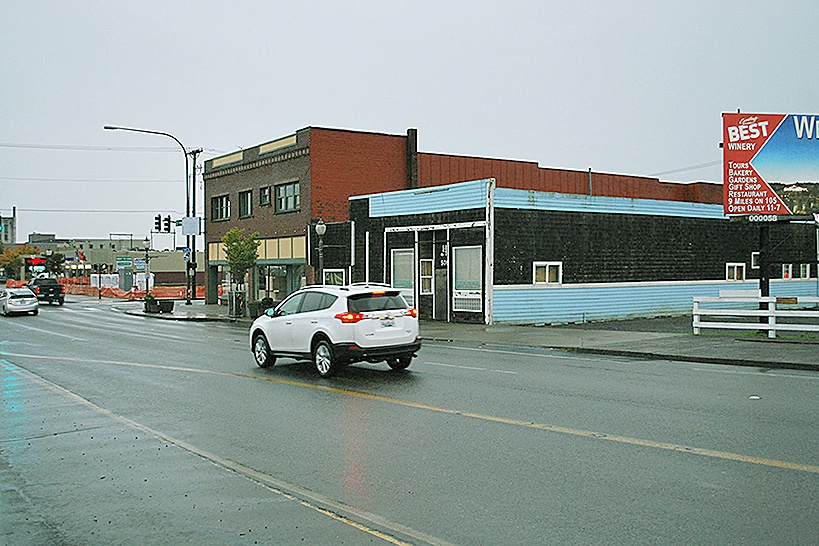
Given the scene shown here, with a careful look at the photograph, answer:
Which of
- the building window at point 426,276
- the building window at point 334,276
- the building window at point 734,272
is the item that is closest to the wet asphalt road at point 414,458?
the building window at point 426,276

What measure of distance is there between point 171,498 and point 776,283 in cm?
3627

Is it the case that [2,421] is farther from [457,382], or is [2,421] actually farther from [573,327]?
[573,327]

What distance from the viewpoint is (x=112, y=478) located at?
8.05 metres

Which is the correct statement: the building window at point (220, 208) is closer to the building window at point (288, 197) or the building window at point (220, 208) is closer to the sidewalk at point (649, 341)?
the building window at point (288, 197)

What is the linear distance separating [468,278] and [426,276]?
2708mm

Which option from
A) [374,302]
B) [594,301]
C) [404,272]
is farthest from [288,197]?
[374,302]

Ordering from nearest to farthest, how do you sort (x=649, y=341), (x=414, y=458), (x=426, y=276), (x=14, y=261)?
(x=414, y=458)
(x=649, y=341)
(x=426, y=276)
(x=14, y=261)

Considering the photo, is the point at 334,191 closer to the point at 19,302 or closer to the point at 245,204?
the point at 245,204

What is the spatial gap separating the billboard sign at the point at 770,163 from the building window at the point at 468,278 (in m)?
9.88

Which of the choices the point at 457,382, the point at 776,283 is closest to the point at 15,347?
the point at 457,382

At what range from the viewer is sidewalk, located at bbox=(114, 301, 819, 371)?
57.7 feet

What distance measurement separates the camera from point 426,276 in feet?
109

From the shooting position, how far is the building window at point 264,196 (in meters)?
43.6

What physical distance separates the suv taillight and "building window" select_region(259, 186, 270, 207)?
95.4ft
